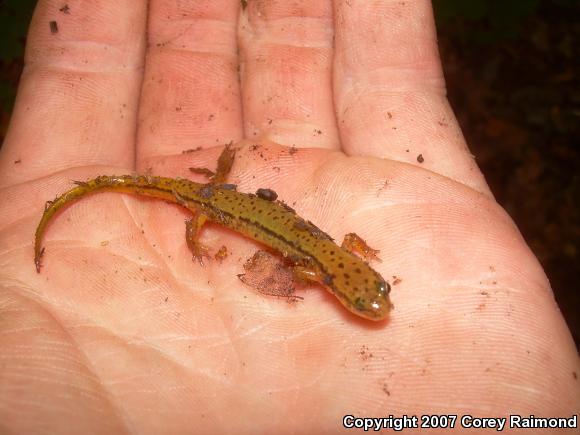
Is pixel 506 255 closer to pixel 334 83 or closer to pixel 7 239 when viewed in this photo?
pixel 334 83

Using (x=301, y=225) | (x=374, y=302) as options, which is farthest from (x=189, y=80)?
(x=374, y=302)

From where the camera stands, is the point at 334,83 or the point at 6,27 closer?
the point at 334,83

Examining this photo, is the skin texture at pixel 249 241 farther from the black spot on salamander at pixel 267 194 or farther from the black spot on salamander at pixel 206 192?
the black spot on salamander at pixel 206 192

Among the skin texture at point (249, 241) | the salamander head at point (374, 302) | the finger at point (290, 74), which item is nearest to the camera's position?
the skin texture at point (249, 241)

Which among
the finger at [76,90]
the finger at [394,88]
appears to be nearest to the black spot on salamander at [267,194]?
the finger at [394,88]

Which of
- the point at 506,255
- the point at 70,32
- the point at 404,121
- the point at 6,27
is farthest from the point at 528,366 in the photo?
the point at 6,27

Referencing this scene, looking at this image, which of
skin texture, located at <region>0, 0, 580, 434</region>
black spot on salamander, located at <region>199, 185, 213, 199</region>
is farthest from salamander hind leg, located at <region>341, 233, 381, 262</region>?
black spot on salamander, located at <region>199, 185, 213, 199</region>

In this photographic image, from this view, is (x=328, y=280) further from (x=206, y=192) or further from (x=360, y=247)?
(x=206, y=192)
